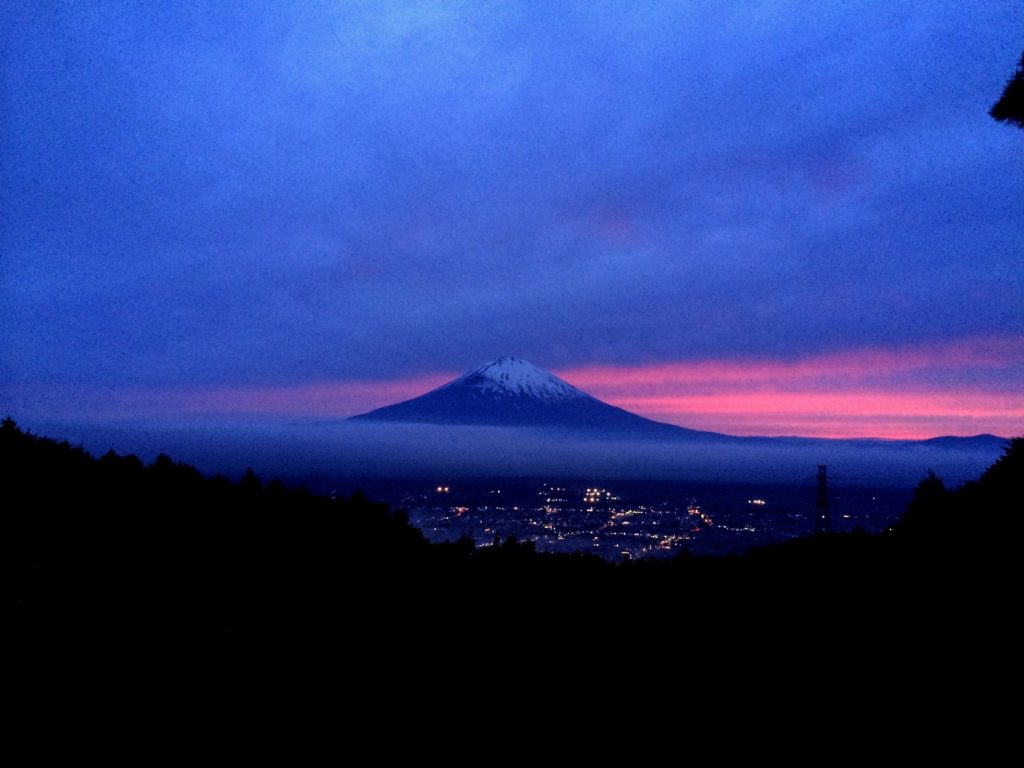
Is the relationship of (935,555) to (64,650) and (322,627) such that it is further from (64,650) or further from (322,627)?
(64,650)

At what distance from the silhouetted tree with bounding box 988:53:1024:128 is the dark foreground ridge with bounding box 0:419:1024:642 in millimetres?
4865

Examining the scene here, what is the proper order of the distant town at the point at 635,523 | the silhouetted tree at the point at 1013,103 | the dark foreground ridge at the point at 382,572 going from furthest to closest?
the distant town at the point at 635,523
the silhouetted tree at the point at 1013,103
the dark foreground ridge at the point at 382,572

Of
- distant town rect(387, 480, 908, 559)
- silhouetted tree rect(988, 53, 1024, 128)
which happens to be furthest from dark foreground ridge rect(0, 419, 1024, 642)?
distant town rect(387, 480, 908, 559)

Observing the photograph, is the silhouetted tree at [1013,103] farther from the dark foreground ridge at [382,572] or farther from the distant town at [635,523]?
the distant town at [635,523]

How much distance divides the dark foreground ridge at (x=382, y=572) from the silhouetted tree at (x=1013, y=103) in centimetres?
486

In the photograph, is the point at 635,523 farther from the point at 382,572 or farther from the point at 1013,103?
the point at 382,572

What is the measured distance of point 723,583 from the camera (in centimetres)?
571

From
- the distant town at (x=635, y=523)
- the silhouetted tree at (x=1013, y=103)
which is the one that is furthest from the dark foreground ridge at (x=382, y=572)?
the distant town at (x=635, y=523)

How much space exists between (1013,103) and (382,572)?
35.0ft

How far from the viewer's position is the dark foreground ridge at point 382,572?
439 centimetres

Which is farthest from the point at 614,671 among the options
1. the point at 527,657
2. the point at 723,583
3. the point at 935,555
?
the point at 935,555

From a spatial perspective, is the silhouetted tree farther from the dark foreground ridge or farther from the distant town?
the distant town

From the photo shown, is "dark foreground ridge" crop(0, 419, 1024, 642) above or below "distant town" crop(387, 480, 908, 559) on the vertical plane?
above

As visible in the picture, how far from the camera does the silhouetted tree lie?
8.40 meters
